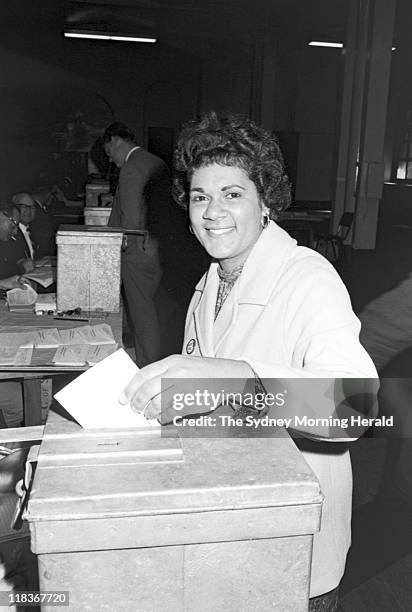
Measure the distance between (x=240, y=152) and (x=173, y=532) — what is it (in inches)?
47.5

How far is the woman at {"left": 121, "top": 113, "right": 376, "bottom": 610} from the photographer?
4.19ft

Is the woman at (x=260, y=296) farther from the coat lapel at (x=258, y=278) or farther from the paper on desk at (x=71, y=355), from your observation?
the paper on desk at (x=71, y=355)

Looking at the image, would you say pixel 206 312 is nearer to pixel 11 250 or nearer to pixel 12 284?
pixel 12 284

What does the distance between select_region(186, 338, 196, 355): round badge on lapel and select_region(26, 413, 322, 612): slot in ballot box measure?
100 centimetres

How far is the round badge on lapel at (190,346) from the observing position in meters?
1.80

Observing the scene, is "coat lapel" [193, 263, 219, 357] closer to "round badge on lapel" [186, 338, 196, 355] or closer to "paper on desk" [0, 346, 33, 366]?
"round badge on lapel" [186, 338, 196, 355]

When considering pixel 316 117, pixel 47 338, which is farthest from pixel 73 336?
pixel 316 117

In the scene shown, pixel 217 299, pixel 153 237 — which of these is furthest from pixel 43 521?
pixel 153 237

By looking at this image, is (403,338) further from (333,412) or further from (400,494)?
(400,494)

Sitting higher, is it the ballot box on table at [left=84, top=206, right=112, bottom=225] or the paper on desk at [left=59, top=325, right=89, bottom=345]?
the ballot box on table at [left=84, top=206, right=112, bottom=225]

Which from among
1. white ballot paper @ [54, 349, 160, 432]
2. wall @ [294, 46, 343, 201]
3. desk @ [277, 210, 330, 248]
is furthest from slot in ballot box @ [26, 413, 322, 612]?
wall @ [294, 46, 343, 201]

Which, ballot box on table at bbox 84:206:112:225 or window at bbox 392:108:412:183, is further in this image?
window at bbox 392:108:412:183

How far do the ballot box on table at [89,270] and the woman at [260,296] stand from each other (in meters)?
1.55

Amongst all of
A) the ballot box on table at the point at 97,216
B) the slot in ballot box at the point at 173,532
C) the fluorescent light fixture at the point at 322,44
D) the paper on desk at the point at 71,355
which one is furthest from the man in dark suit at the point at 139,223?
the fluorescent light fixture at the point at 322,44
